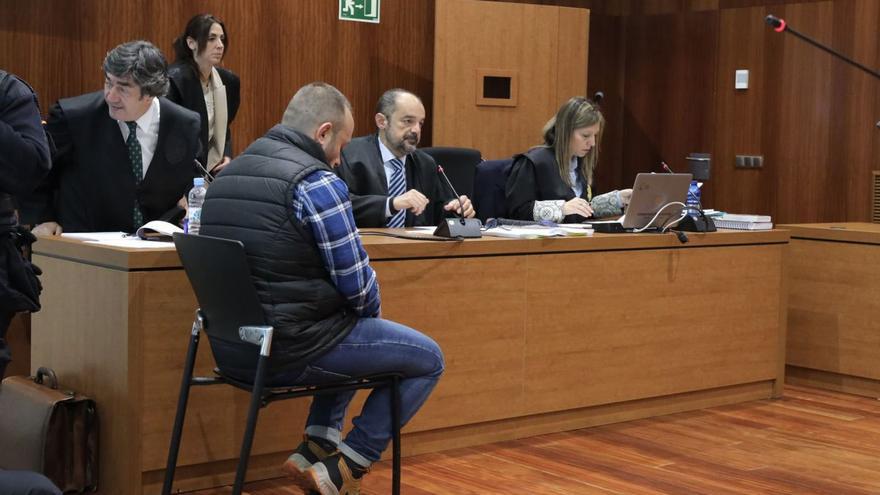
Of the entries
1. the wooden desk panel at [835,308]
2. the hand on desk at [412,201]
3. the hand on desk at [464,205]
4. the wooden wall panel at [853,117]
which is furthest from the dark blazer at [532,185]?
the wooden wall panel at [853,117]

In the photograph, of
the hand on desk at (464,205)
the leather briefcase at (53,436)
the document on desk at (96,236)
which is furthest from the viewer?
the hand on desk at (464,205)

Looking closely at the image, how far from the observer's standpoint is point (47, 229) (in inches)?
150

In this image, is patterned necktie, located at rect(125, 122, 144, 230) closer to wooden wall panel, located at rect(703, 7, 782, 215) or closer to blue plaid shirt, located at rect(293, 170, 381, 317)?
blue plaid shirt, located at rect(293, 170, 381, 317)

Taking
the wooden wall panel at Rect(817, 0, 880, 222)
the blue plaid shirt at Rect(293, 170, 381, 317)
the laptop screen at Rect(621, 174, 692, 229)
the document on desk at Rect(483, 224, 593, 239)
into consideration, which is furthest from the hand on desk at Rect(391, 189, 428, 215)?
the wooden wall panel at Rect(817, 0, 880, 222)

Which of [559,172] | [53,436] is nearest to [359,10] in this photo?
[559,172]

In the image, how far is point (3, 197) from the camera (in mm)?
2758

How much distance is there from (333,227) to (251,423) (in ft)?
1.69

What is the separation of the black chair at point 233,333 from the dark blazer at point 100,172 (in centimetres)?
89

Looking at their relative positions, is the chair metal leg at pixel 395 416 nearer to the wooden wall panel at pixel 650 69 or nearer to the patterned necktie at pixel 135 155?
the patterned necktie at pixel 135 155

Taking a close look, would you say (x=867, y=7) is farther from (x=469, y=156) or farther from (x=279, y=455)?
(x=279, y=455)

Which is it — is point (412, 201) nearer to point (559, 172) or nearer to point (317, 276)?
point (559, 172)

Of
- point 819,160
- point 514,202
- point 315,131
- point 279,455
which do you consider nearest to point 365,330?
point 315,131

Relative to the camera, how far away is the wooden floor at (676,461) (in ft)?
12.3

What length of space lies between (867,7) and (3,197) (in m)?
5.39
